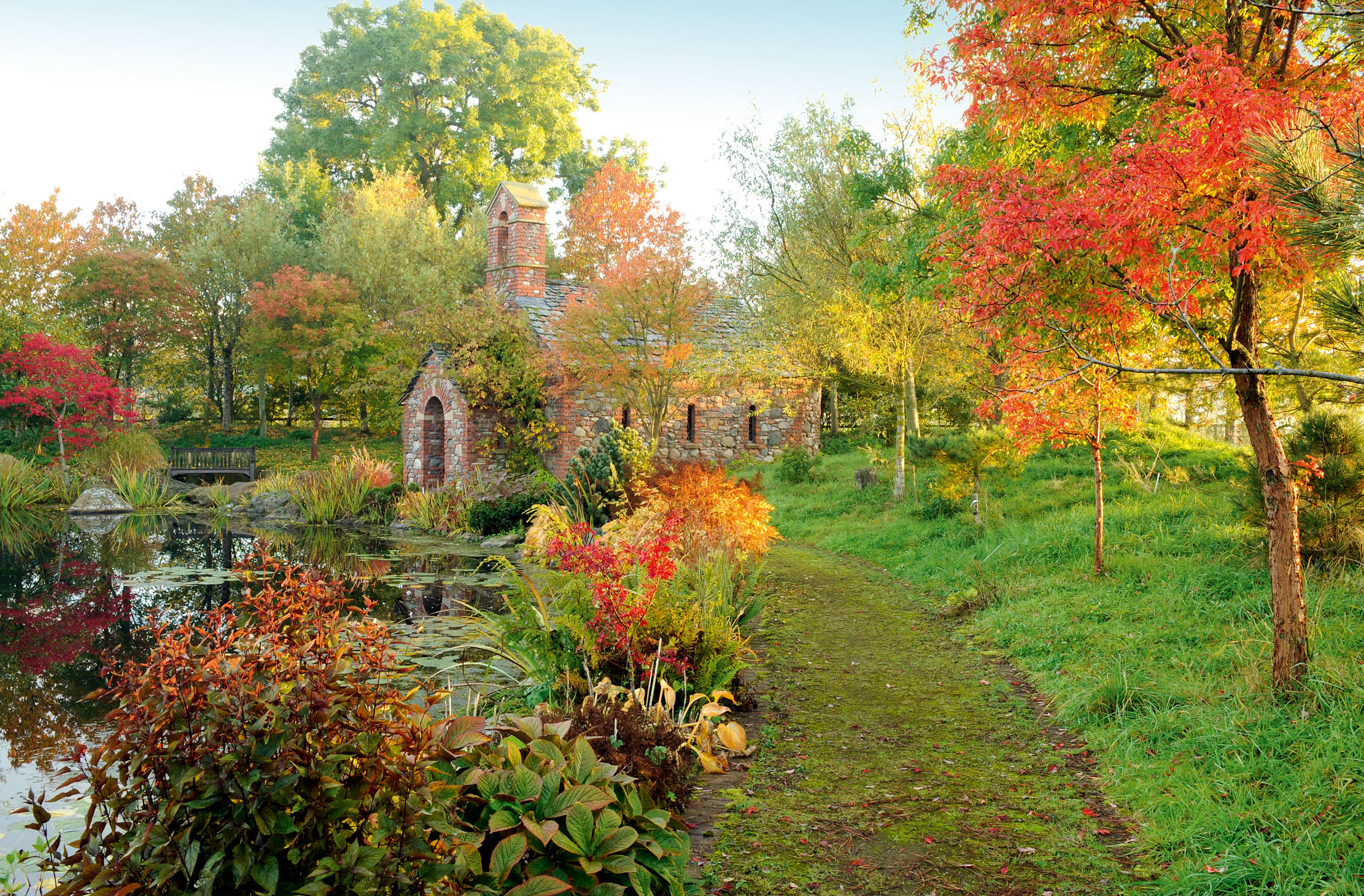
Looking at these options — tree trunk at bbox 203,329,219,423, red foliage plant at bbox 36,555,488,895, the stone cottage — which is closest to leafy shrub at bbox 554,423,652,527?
the stone cottage

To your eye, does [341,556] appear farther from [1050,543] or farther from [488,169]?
[488,169]

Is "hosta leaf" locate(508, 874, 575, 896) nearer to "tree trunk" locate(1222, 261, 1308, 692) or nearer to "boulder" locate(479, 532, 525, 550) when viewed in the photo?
"tree trunk" locate(1222, 261, 1308, 692)

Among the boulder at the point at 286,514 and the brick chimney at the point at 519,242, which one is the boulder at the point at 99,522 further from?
the brick chimney at the point at 519,242

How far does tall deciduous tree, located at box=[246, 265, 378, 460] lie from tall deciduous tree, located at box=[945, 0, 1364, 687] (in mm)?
22895

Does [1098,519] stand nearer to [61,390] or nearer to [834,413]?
[834,413]

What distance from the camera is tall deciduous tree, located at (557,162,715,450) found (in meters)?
15.5

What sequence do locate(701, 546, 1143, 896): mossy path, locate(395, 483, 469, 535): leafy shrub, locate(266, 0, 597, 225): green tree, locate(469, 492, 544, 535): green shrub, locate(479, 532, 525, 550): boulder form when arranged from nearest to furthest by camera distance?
1. locate(701, 546, 1143, 896): mossy path
2. locate(479, 532, 525, 550): boulder
3. locate(469, 492, 544, 535): green shrub
4. locate(395, 483, 469, 535): leafy shrub
5. locate(266, 0, 597, 225): green tree

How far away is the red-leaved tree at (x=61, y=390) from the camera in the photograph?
69.6 feet

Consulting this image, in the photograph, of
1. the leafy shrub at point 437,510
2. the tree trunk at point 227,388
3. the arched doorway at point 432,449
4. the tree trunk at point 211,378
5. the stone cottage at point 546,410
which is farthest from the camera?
the tree trunk at point 211,378

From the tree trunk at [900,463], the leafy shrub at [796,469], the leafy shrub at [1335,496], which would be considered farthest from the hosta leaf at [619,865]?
the leafy shrub at [796,469]

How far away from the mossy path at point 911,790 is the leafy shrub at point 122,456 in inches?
808

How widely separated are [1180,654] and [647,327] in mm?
11484

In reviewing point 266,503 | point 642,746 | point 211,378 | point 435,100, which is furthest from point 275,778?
point 435,100

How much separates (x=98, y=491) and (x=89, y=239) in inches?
603
